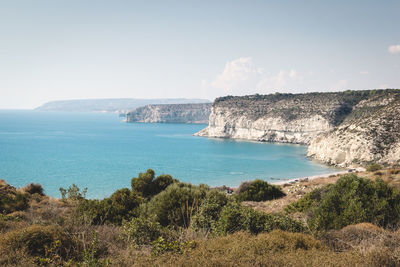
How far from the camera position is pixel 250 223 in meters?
7.32

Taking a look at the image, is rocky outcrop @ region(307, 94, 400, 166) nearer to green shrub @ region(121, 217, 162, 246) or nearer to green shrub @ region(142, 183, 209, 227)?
green shrub @ region(142, 183, 209, 227)

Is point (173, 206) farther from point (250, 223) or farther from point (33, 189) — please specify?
point (33, 189)

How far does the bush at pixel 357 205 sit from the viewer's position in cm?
894

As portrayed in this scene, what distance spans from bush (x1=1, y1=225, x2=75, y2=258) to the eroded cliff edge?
50132mm

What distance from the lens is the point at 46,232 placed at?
573 centimetres

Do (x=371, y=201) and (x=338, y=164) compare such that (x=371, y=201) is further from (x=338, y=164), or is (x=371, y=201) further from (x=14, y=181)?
(x=338, y=164)

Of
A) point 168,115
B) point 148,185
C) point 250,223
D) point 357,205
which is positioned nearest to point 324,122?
point 148,185

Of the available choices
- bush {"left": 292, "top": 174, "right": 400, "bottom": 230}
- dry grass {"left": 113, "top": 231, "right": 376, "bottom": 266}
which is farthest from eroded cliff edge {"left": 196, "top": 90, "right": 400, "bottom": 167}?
dry grass {"left": 113, "top": 231, "right": 376, "bottom": 266}

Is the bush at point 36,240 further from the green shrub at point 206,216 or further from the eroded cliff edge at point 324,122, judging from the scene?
the eroded cliff edge at point 324,122

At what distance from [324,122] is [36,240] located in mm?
83818

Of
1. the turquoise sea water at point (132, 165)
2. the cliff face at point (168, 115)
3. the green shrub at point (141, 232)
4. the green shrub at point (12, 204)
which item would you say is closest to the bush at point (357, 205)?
the green shrub at point (141, 232)

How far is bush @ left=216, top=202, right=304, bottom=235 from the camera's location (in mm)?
7207

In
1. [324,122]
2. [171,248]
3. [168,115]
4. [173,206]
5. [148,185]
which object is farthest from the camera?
[168,115]

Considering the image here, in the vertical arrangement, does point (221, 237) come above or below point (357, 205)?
above
